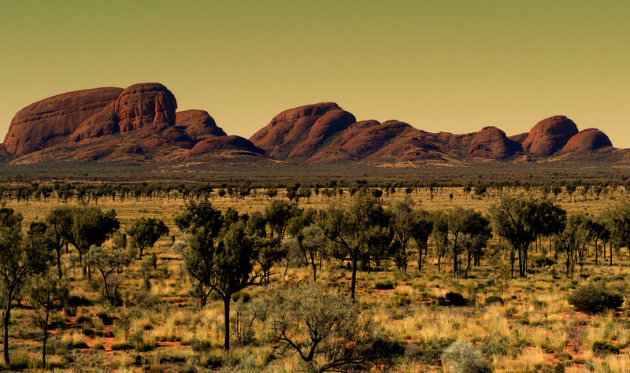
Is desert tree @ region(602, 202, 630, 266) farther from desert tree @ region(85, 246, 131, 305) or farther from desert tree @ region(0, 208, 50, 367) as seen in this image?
desert tree @ region(0, 208, 50, 367)

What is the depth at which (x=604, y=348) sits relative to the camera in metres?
17.4

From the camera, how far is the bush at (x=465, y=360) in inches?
575

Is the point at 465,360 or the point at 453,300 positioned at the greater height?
the point at 465,360

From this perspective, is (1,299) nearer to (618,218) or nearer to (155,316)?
(155,316)

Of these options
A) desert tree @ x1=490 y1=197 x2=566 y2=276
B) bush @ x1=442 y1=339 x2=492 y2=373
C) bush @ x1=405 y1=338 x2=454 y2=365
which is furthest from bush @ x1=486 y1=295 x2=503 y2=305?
bush @ x1=442 y1=339 x2=492 y2=373

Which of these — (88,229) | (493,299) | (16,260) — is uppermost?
(16,260)

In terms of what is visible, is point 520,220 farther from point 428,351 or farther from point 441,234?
point 428,351

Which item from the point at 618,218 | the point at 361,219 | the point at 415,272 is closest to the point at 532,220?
the point at 618,218

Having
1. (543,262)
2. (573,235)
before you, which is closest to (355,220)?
(573,235)

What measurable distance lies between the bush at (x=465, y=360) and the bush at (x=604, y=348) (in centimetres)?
549

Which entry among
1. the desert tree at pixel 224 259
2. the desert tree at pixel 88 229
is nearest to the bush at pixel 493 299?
the desert tree at pixel 224 259

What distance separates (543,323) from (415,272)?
673 inches

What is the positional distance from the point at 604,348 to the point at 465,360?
23.8 ft

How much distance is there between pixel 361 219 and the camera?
2761 centimetres
